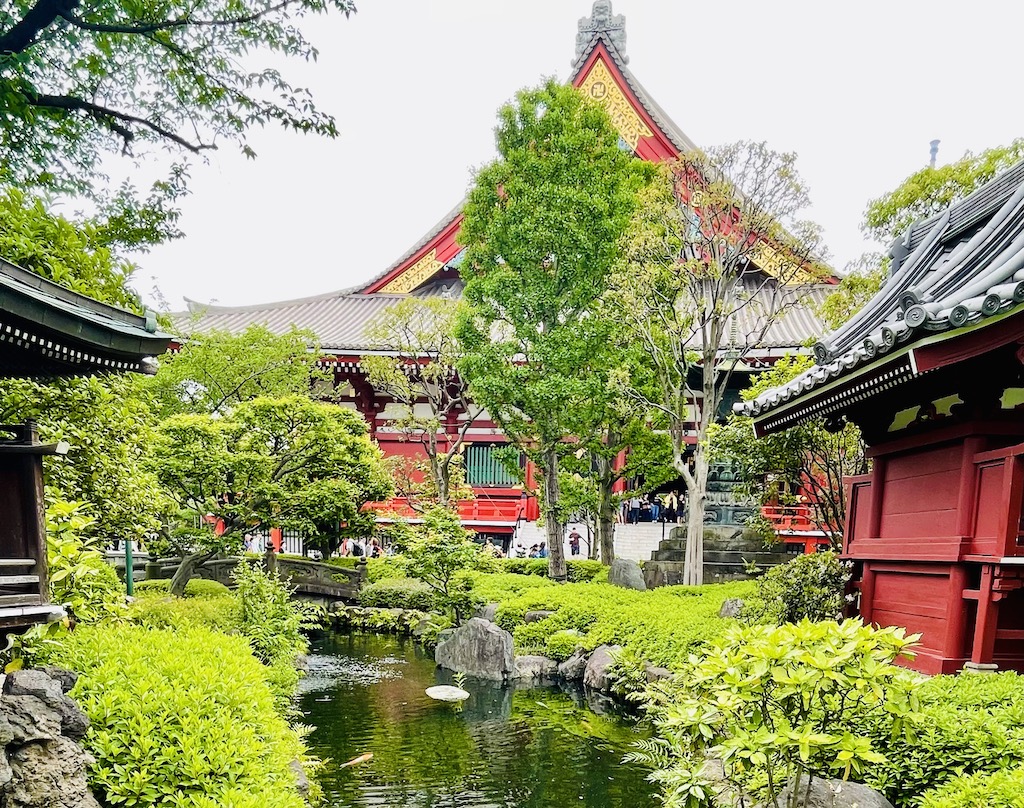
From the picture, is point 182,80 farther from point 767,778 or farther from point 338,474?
point 338,474

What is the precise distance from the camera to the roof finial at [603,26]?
1091 inches

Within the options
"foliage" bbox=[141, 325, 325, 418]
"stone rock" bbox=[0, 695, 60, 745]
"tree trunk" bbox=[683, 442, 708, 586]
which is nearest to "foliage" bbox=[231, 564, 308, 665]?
"stone rock" bbox=[0, 695, 60, 745]

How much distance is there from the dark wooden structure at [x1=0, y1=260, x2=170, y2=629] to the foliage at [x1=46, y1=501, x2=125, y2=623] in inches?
56.4

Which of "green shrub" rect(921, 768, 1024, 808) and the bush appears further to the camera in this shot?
the bush

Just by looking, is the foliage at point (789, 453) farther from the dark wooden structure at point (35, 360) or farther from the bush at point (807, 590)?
the dark wooden structure at point (35, 360)

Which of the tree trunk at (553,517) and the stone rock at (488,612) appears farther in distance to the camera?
the tree trunk at (553,517)

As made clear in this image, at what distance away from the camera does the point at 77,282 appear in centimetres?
715

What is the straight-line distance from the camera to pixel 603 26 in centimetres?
2761

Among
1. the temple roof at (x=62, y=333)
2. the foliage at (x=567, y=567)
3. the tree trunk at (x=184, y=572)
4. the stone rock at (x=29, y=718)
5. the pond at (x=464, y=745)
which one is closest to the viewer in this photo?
the stone rock at (x=29, y=718)

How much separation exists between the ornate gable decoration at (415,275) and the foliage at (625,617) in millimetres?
13656

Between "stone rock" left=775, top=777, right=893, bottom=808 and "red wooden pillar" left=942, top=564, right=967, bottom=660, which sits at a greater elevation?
"red wooden pillar" left=942, top=564, right=967, bottom=660

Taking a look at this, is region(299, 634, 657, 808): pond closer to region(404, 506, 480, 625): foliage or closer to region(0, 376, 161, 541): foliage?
region(404, 506, 480, 625): foliage

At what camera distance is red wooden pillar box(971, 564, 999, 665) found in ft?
22.6

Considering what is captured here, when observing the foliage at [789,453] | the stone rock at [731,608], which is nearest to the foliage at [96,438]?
the stone rock at [731,608]
